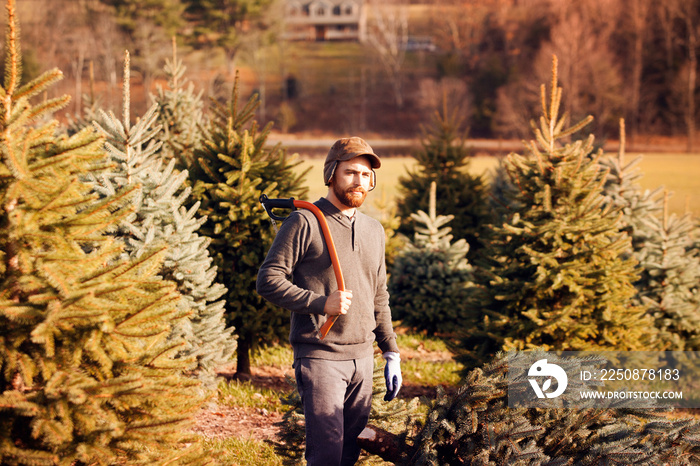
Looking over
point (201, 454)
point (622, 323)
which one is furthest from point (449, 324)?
point (201, 454)

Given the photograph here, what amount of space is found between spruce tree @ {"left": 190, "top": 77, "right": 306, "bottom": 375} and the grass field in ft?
57.7

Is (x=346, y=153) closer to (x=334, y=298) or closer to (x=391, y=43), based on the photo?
(x=334, y=298)

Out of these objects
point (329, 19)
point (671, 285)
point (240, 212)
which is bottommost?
point (671, 285)

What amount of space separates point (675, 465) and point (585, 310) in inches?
93.9

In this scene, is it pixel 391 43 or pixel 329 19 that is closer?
pixel 391 43

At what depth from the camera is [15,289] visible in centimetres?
275

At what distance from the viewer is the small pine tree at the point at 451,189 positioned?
1176 cm

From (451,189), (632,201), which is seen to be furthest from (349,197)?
(451,189)

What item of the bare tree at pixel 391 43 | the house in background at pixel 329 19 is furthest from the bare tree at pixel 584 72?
the house in background at pixel 329 19

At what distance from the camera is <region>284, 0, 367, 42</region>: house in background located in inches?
3455

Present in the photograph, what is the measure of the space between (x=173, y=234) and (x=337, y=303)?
2.68 metres

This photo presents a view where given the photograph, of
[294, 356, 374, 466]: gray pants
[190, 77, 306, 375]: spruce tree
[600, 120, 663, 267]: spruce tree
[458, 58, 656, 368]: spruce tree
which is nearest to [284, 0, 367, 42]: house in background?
[600, 120, 663, 267]: spruce tree

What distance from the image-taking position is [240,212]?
262 inches

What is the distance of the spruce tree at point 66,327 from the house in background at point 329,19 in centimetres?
8875
